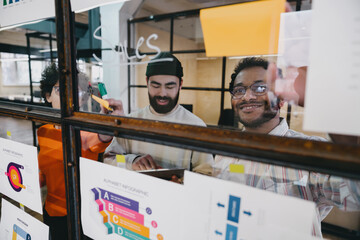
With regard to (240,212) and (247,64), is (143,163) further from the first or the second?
(247,64)

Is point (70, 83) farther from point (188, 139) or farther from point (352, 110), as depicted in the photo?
point (352, 110)

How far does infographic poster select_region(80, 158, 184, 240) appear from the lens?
589 mm

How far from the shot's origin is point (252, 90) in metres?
0.97

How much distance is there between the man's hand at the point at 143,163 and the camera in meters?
0.78

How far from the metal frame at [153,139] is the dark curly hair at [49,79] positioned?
146 millimetres

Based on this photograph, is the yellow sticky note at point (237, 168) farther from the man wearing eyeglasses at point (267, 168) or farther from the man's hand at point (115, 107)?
the man's hand at point (115, 107)

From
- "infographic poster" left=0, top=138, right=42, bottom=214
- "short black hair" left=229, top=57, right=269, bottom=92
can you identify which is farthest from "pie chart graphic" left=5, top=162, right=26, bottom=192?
"short black hair" left=229, top=57, right=269, bottom=92

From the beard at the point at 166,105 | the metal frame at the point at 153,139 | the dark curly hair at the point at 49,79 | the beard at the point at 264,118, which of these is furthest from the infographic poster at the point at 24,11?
the beard at the point at 264,118

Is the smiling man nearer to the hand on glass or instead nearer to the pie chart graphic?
the hand on glass

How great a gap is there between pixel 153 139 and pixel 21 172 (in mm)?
753

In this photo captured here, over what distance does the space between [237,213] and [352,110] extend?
1.05 feet

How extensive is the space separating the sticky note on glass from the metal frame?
0.68 ft

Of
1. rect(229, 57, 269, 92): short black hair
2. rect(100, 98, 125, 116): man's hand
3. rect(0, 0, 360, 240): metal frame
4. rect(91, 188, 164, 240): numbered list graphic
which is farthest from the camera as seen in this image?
rect(229, 57, 269, 92): short black hair

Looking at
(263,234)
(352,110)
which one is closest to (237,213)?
(263,234)
